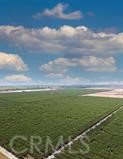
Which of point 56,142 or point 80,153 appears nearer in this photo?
point 80,153

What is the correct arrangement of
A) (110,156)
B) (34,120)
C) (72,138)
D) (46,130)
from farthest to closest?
(34,120) < (46,130) < (72,138) < (110,156)

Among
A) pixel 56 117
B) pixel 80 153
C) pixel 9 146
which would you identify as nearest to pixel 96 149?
pixel 80 153

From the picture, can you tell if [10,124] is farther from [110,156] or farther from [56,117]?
[110,156]

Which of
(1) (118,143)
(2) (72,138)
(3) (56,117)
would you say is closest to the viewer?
(1) (118,143)

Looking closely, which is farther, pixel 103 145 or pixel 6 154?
pixel 103 145

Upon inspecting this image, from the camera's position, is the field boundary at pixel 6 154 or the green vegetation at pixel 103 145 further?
the field boundary at pixel 6 154

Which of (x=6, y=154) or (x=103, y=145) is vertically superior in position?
(x=103, y=145)

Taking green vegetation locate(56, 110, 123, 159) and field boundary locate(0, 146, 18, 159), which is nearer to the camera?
green vegetation locate(56, 110, 123, 159)

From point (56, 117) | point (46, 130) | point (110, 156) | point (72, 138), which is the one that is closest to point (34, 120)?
point (56, 117)
